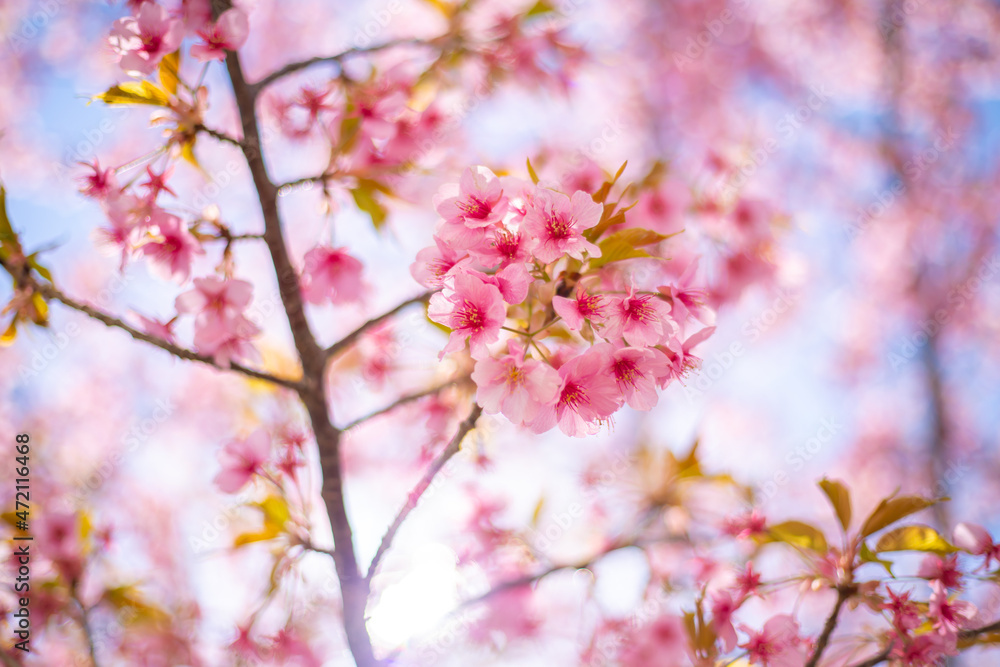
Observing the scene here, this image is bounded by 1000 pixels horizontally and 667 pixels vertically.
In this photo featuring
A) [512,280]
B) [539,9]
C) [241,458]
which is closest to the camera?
[512,280]

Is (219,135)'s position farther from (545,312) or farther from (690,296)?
(690,296)

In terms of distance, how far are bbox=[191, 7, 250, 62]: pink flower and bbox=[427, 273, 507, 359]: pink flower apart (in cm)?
82

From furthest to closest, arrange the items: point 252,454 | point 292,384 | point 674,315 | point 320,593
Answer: point 320,593
point 252,454
point 292,384
point 674,315

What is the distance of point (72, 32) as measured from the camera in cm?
638

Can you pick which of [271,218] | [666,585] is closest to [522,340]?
[271,218]

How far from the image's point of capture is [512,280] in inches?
36.6

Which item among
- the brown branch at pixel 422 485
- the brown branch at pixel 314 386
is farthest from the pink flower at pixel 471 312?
the brown branch at pixel 314 386

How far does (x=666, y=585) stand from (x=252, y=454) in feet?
4.82

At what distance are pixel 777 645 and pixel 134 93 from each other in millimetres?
1926

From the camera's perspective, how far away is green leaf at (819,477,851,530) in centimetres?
138

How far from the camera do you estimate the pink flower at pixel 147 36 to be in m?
1.21

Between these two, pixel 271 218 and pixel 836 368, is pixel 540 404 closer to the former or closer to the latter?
pixel 271 218

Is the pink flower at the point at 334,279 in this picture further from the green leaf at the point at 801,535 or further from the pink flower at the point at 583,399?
the green leaf at the point at 801,535

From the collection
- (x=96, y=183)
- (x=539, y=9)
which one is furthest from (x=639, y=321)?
(x=539, y=9)
